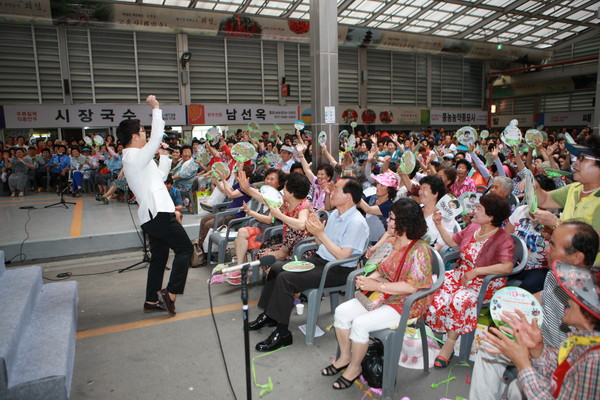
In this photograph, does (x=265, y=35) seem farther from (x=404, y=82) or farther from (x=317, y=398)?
(x=317, y=398)

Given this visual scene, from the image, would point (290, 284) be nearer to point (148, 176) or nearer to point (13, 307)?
point (148, 176)

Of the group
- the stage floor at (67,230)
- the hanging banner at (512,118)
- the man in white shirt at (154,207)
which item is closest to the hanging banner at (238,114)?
the stage floor at (67,230)

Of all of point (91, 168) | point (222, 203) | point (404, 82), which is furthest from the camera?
point (404, 82)

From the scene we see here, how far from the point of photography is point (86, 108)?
1223 cm

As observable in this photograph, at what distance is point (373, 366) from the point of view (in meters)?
2.36

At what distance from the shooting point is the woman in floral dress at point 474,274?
2.52 meters

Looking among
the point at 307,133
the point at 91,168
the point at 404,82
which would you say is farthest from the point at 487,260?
the point at 404,82

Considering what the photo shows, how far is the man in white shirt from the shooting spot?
316cm

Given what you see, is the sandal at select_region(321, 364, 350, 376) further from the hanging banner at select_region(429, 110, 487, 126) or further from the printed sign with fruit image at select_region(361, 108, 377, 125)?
the hanging banner at select_region(429, 110, 487, 126)

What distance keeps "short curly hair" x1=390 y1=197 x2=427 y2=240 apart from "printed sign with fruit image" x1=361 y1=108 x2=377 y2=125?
1450 cm

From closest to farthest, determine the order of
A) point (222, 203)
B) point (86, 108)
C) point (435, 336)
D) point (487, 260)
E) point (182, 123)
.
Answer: point (487, 260) → point (435, 336) → point (222, 203) → point (86, 108) → point (182, 123)

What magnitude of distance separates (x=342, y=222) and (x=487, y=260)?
104 cm

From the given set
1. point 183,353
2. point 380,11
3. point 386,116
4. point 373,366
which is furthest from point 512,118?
point 183,353

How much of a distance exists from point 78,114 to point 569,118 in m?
20.2
